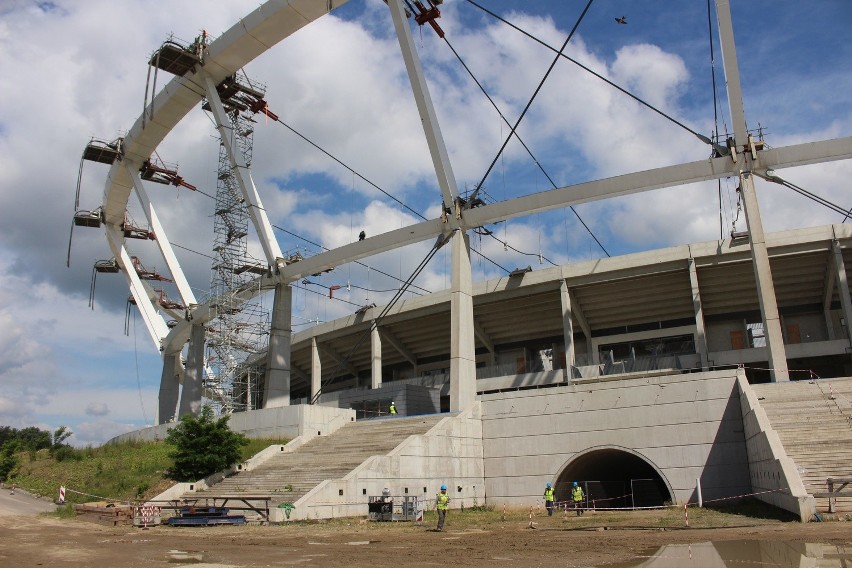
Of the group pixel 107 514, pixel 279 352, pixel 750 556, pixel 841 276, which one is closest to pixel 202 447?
pixel 107 514

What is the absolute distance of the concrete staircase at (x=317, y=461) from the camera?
23359mm

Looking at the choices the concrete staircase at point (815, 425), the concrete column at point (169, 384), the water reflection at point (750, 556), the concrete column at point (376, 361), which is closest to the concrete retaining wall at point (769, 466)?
the concrete staircase at point (815, 425)

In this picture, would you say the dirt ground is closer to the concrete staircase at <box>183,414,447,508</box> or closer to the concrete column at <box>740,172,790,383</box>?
the concrete staircase at <box>183,414,447,508</box>

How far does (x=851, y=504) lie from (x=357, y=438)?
1776cm

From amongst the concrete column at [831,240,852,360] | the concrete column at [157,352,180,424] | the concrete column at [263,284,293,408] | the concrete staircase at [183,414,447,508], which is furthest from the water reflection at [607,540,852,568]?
the concrete column at [157,352,180,424]

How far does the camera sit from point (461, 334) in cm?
2947

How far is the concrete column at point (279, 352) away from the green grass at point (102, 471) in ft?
18.6

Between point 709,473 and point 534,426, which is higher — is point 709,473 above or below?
below

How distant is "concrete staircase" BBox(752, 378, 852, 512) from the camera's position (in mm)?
16172

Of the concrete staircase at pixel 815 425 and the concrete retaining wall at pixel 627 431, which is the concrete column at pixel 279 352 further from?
the concrete staircase at pixel 815 425

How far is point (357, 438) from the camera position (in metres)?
27.9

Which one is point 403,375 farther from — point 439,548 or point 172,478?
point 439,548

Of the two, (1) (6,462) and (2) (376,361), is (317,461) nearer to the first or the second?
(1) (6,462)

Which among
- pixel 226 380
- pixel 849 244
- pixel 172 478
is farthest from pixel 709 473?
pixel 226 380
